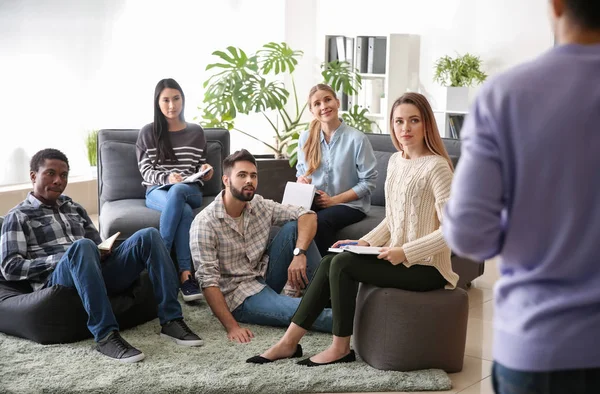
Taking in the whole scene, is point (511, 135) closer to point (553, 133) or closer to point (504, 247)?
point (553, 133)

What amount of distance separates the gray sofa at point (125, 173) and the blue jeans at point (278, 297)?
901mm

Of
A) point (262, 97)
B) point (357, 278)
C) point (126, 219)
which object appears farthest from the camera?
point (262, 97)

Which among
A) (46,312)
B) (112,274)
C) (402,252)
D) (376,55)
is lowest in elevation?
(46,312)

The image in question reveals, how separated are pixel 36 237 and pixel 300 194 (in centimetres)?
142

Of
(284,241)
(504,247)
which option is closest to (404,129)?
(284,241)

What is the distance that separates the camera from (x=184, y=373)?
3211 mm

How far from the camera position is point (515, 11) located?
6.69 m

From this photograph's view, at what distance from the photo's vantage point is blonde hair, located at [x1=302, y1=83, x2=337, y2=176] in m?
4.58

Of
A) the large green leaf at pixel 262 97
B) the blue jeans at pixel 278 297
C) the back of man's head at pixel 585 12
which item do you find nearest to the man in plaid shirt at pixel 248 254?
the blue jeans at pixel 278 297

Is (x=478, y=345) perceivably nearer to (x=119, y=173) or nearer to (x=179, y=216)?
(x=179, y=216)

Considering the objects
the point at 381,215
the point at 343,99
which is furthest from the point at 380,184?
the point at 343,99

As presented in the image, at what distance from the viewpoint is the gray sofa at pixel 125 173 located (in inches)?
186

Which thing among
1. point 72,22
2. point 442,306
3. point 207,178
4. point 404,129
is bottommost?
point 442,306

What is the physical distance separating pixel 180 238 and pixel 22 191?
7.92 ft
